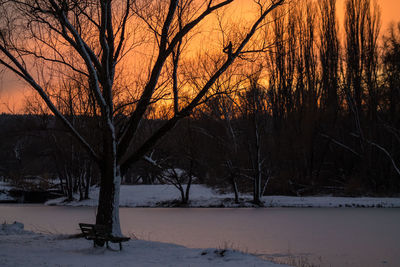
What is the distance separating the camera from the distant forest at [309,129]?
3297 centimetres

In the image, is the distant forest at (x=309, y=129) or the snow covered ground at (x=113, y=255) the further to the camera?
the distant forest at (x=309, y=129)

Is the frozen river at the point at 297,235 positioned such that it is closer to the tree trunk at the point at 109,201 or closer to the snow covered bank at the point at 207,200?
the tree trunk at the point at 109,201

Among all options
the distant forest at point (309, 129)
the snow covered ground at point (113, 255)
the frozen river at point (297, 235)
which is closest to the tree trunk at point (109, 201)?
the snow covered ground at point (113, 255)

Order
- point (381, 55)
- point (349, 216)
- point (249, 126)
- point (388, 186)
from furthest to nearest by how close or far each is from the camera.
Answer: point (381, 55) → point (388, 186) → point (249, 126) → point (349, 216)

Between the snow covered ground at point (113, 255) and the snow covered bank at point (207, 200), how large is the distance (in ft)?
67.8

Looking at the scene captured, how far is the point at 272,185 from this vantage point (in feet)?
121

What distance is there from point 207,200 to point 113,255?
24.3 metres

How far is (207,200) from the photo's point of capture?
34.4m

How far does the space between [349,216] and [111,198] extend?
15.5 metres

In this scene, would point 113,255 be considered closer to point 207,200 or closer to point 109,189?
point 109,189

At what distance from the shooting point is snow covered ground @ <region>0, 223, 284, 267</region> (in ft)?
29.9

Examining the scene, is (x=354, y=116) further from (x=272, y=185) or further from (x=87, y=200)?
(x=87, y=200)

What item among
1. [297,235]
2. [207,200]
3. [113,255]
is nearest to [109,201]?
[113,255]

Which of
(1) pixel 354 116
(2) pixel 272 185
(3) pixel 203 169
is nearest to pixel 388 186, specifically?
(1) pixel 354 116
